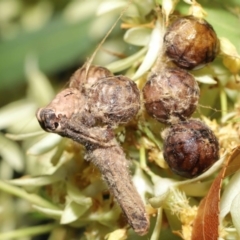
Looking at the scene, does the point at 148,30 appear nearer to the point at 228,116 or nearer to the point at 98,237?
the point at 228,116

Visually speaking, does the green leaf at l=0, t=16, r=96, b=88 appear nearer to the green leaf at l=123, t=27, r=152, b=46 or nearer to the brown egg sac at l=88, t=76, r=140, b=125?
the brown egg sac at l=88, t=76, r=140, b=125

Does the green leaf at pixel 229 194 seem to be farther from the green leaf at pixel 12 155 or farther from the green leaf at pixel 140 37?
the green leaf at pixel 12 155

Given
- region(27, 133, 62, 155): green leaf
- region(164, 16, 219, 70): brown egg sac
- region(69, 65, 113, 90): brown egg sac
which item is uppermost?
region(164, 16, 219, 70): brown egg sac

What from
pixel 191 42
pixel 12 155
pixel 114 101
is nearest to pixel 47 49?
pixel 114 101

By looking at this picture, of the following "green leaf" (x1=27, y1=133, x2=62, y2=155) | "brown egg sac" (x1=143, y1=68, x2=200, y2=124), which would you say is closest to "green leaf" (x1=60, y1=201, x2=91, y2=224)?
"green leaf" (x1=27, y1=133, x2=62, y2=155)

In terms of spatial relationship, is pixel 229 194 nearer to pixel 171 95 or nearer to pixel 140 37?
pixel 171 95

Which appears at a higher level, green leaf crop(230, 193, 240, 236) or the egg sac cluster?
the egg sac cluster
